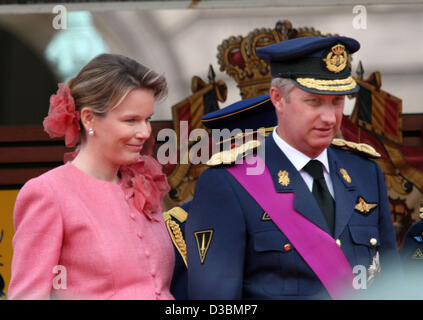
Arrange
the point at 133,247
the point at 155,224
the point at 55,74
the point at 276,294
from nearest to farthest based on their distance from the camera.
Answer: the point at 276,294 < the point at 133,247 < the point at 155,224 < the point at 55,74

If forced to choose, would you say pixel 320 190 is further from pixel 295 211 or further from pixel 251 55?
pixel 251 55

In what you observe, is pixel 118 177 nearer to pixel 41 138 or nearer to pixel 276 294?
pixel 276 294

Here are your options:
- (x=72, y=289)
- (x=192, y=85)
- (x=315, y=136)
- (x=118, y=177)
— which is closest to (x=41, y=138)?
(x=192, y=85)

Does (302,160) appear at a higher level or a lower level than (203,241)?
higher

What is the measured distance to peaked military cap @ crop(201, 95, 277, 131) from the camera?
2.73 metres

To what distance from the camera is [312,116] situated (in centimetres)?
209

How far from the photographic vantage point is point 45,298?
212 centimetres

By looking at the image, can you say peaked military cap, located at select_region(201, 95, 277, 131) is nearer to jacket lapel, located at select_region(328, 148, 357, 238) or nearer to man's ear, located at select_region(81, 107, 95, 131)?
jacket lapel, located at select_region(328, 148, 357, 238)

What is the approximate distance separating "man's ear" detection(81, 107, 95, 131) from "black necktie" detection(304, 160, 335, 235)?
2.23ft

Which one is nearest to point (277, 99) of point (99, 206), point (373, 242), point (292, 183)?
point (292, 183)

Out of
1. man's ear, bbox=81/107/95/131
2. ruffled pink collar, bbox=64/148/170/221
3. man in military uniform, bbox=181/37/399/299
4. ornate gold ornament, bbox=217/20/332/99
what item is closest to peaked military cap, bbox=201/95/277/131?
ruffled pink collar, bbox=64/148/170/221

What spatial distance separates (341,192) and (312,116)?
282mm

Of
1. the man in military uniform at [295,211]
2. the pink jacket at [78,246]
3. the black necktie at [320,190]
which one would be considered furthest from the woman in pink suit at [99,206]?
the black necktie at [320,190]

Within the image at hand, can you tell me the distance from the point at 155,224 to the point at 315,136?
641 mm
